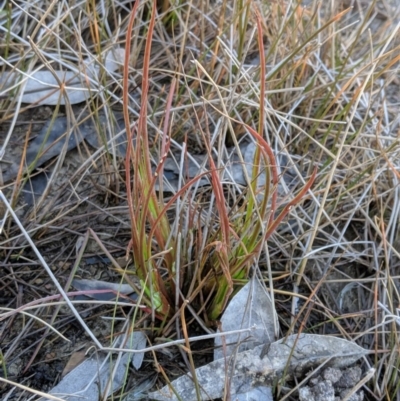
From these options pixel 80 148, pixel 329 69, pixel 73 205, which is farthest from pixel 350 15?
pixel 73 205

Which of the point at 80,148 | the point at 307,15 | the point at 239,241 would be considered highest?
the point at 307,15

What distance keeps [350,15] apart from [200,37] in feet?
1.63

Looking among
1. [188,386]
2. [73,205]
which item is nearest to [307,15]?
[73,205]

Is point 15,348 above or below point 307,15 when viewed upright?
below

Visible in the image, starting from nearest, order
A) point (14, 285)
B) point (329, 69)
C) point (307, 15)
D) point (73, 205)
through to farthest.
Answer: point (14, 285)
point (73, 205)
point (329, 69)
point (307, 15)

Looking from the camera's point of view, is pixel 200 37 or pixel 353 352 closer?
pixel 353 352

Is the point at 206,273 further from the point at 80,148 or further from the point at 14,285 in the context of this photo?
the point at 80,148

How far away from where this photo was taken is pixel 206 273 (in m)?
0.91

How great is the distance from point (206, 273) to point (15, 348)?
34 centimetres

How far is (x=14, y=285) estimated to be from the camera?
38.8 inches

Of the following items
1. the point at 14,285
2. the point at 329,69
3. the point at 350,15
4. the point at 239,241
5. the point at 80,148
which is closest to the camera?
the point at 239,241

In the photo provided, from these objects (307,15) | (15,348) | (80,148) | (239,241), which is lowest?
(15,348)

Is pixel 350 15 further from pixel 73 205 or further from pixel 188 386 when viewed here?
pixel 188 386

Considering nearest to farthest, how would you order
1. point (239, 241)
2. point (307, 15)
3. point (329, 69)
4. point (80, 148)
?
point (239, 241) < point (80, 148) < point (329, 69) < point (307, 15)
